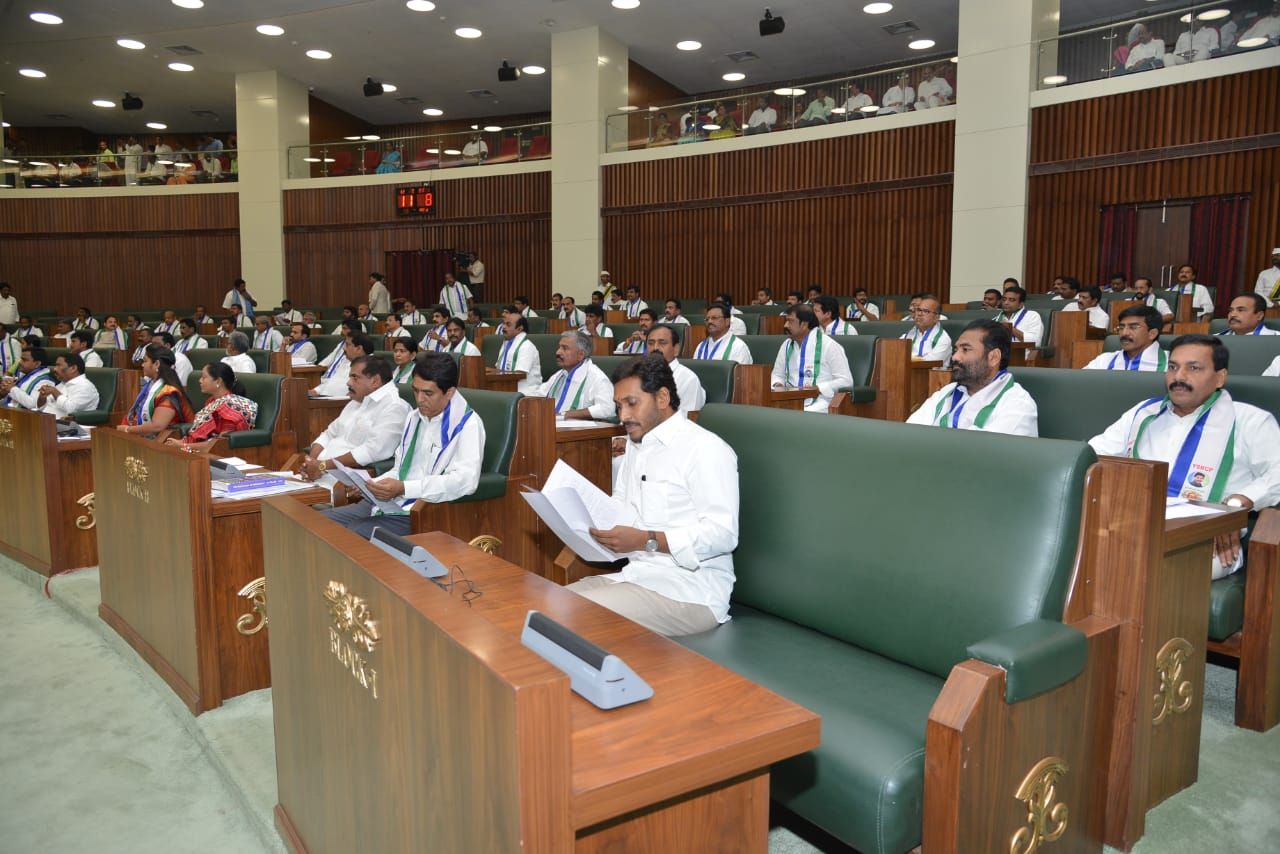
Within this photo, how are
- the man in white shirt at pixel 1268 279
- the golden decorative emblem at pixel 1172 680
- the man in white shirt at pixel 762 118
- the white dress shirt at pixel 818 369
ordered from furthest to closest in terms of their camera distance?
the man in white shirt at pixel 762 118
the man in white shirt at pixel 1268 279
the white dress shirt at pixel 818 369
the golden decorative emblem at pixel 1172 680

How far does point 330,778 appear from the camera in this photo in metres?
1.78

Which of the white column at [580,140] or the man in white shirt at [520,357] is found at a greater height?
the white column at [580,140]

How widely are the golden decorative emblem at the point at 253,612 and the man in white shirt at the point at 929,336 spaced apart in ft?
15.7

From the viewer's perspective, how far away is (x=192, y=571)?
287cm

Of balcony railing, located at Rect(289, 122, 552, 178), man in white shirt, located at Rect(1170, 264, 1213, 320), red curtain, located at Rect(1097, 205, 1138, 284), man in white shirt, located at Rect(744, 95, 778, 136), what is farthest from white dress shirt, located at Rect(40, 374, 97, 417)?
red curtain, located at Rect(1097, 205, 1138, 284)

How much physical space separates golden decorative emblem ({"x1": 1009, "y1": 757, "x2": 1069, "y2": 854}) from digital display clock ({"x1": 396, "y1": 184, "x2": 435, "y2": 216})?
15058 mm

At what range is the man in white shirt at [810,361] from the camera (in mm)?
5902

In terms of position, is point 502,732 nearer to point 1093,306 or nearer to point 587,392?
point 587,392

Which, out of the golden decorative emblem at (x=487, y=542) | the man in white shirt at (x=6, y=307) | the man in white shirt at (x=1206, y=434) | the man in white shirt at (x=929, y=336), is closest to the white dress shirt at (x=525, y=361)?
the man in white shirt at (x=929, y=336)

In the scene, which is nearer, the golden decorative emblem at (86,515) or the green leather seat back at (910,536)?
the green leather seat back at (910,536)

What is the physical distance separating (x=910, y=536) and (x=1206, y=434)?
4.92ft

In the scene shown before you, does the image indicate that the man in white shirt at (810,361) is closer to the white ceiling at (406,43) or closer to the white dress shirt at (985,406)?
the white dress shirt at (985,406)

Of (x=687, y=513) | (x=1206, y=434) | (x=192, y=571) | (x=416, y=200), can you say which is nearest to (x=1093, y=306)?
(x=1206, y=434)

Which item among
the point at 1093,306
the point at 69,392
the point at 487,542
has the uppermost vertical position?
the point at 1093,306
